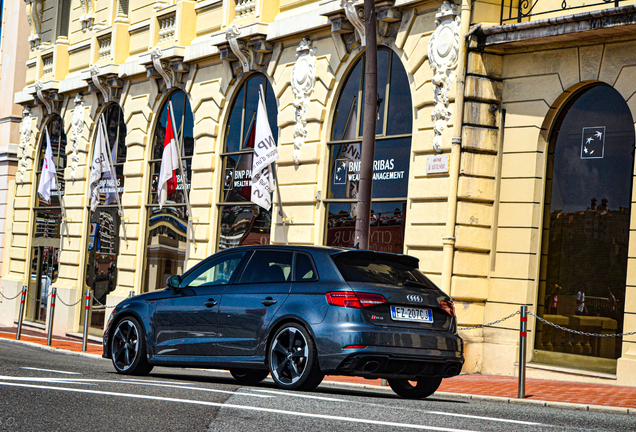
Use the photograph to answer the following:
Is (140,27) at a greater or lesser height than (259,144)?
greater

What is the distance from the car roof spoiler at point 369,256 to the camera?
9.52 meters

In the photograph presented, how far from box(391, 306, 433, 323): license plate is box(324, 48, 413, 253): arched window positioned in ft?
23.5

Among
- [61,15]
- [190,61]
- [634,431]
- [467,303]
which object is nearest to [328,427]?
[634,431]

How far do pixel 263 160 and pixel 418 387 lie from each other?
8.84 m

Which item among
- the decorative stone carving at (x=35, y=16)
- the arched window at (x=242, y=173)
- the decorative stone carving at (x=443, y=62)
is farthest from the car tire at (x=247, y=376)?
the decorative stone carving at (x=35, y=16)

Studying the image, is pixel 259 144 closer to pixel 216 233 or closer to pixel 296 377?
pixel 216 233

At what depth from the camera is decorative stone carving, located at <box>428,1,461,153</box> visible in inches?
614

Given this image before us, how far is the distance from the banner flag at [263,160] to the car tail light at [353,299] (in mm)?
9341

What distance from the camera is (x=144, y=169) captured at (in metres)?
24.3

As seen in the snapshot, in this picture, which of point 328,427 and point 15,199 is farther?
point 15,199

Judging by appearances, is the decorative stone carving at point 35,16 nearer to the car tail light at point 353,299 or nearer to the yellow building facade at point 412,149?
the yellow building facade at point 412,149

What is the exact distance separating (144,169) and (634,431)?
18122mm

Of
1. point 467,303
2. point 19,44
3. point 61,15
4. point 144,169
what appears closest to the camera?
point 467,303

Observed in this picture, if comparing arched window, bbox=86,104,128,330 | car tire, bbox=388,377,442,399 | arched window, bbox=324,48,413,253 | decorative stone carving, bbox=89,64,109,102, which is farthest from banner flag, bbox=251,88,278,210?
decorative stone carving, bbox=89,64,109,102
